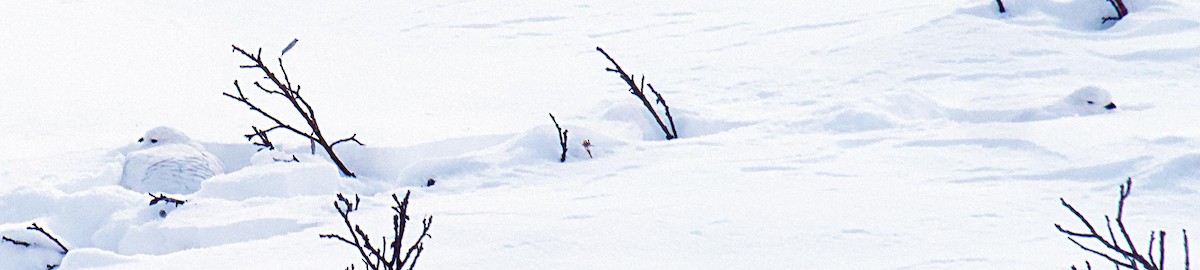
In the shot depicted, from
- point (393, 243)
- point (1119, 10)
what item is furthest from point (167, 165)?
point (1119, 10)

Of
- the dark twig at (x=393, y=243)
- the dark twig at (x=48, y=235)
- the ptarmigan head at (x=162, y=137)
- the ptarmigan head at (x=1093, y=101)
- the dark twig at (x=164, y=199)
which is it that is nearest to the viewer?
the dark twig at (x=393, y=243)

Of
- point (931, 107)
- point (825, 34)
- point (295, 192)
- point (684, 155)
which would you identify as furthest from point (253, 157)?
point (825, 34)

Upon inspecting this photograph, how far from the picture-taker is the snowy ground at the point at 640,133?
270 centimetres

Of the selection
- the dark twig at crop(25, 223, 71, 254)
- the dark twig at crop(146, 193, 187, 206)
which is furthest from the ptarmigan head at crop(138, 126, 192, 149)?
the dark twig at crop(25, 223, 71, 254)

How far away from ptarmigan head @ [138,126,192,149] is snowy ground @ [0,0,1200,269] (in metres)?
0.16

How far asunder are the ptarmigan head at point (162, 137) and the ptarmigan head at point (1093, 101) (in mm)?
2930

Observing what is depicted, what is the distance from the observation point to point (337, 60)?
596 centimetres

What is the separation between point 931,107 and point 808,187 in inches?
48.1

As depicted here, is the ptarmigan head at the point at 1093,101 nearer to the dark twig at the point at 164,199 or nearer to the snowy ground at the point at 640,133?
the snowy ground at the point at 640,133

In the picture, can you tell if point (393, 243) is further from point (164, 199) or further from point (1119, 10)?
point (1119, 10)

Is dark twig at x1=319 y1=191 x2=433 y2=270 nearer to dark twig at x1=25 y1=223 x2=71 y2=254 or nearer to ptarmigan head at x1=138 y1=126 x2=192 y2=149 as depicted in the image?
dark twig at x1=25 y1=223 x2=71 y2=254

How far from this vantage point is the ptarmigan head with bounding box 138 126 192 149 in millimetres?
4027

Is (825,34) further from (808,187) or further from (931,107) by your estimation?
(808,187)

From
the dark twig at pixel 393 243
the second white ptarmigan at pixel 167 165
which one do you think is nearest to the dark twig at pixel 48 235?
the second white ptarmigan at pixel 167 165
